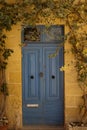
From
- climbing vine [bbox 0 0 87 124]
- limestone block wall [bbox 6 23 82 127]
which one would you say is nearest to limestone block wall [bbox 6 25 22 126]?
limestone block wall [bbox 6 23 82 127]

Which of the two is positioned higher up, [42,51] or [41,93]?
[42,51]

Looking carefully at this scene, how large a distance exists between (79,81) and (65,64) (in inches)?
22.7

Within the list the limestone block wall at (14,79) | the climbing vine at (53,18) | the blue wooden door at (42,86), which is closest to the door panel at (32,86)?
the blue wooden door at (42,86)

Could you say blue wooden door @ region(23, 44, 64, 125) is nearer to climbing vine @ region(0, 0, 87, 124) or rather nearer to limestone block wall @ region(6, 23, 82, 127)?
limestone block wall @ region(6, 23, 82, 127)

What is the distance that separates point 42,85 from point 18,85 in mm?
644

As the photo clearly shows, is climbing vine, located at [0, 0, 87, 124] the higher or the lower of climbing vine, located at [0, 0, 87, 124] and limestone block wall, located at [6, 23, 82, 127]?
the higher

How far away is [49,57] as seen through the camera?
11219 millimetres

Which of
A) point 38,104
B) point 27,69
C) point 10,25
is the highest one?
point 10,25

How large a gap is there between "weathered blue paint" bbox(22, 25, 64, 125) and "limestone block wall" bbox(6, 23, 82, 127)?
0.22m

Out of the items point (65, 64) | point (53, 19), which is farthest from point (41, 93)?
point (53, 19)

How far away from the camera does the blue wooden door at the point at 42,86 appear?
444 inches

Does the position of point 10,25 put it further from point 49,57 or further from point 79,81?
point 79,81

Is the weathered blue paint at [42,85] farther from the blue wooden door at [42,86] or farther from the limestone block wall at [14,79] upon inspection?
the limestone block wall at [14,79]

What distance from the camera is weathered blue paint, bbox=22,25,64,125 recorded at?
444 inches
